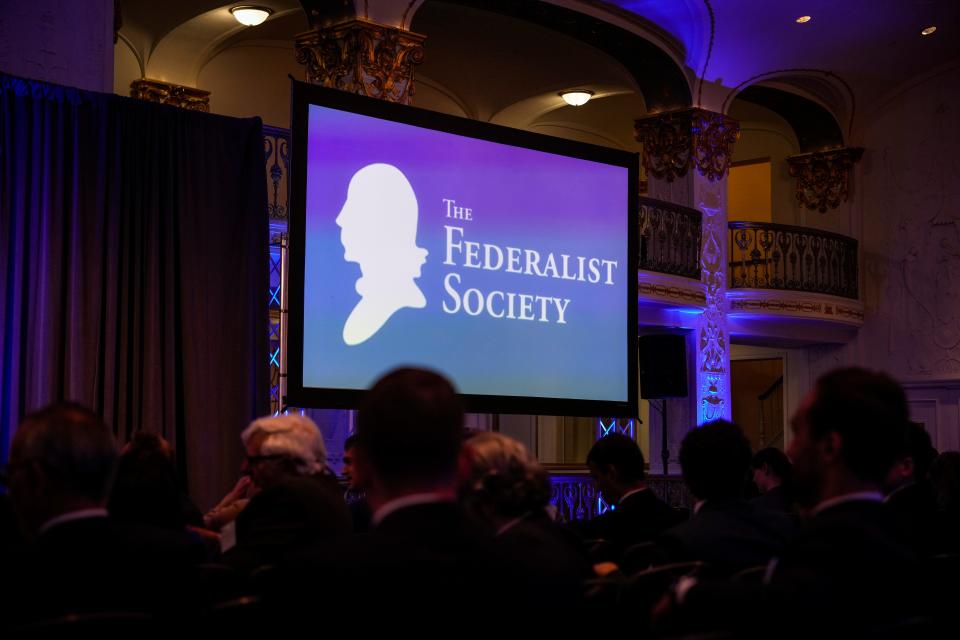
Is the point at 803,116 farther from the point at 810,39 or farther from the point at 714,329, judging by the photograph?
the point at 714,329

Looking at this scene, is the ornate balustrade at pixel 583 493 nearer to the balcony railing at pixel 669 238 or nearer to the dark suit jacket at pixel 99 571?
the balcony railing at pixel 669 238

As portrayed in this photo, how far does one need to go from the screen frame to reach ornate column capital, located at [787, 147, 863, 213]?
5536 millimetres

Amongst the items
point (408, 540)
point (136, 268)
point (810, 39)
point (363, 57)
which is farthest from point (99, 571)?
point (810, 39)

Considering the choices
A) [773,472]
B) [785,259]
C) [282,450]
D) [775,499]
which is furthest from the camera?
[785,259]

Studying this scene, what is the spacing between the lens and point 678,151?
482 inches

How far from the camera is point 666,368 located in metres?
10.4

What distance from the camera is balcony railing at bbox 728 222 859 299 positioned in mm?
12773

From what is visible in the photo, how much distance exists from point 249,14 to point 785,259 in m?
6.32

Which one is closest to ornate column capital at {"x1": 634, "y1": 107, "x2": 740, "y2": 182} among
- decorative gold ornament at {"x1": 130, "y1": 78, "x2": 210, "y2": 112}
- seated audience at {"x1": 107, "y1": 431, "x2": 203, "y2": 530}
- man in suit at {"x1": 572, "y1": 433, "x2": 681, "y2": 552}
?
decorative gold ornament at {"x1": 130, "y1": 78, "x2": 210, "y2": 112}

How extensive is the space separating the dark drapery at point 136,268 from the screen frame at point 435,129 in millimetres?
201

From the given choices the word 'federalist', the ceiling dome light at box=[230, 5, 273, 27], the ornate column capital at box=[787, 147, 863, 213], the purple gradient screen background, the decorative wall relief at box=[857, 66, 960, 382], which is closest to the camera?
the purple gradient screen background

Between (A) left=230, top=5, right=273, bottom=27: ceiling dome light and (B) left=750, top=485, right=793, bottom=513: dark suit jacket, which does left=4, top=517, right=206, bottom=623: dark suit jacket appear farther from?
(A) left=230, top=5, right=273, bottom=27: ceiling dome light

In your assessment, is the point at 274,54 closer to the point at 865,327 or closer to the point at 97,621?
the point at 865,327

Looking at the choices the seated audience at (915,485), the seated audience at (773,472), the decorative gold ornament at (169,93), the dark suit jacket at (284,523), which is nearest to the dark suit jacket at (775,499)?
the seated audience at (773,472)
